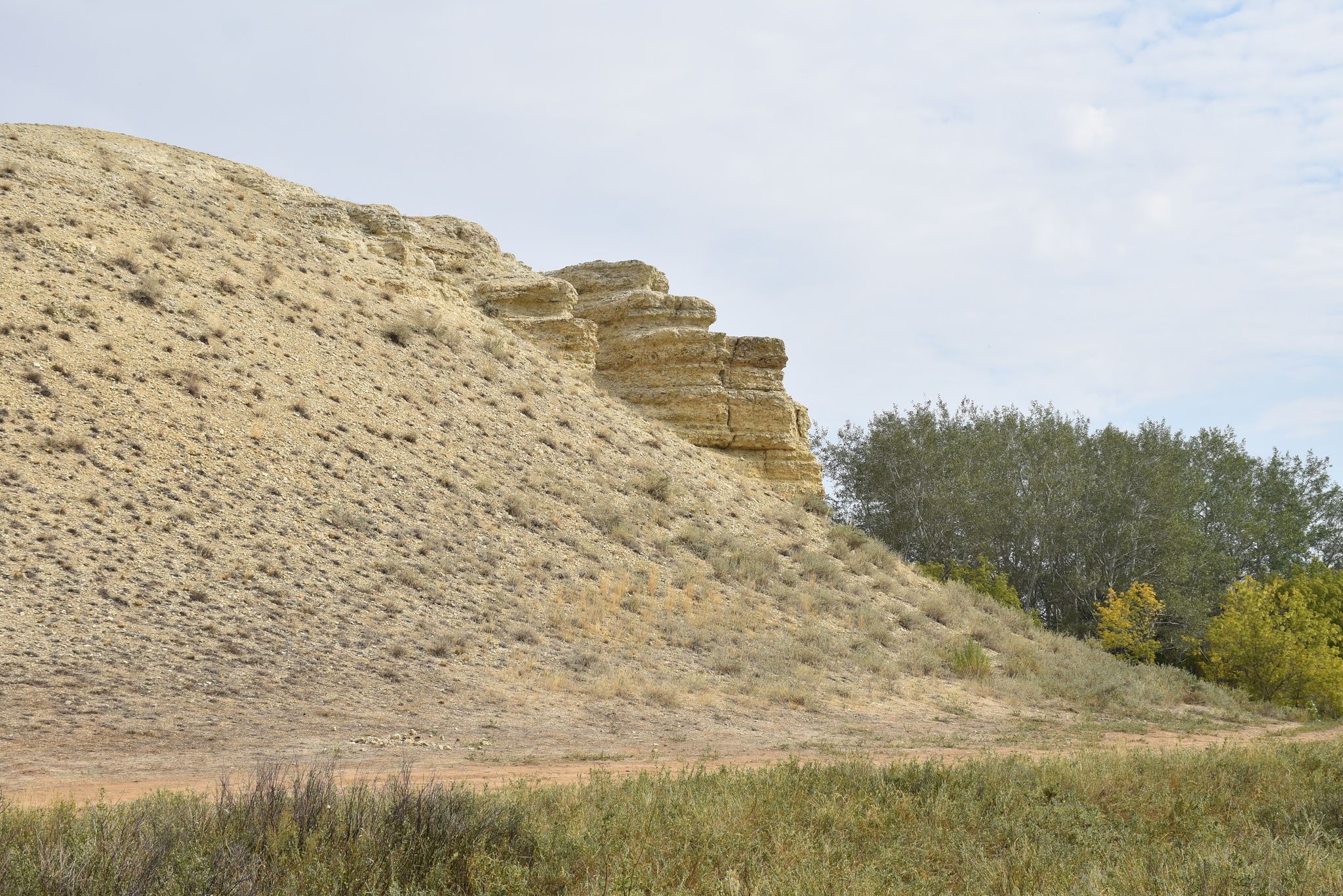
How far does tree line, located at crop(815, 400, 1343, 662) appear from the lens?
3441 centimetres

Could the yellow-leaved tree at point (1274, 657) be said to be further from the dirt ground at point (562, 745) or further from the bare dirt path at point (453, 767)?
the bare dirt path at point (453, 767)

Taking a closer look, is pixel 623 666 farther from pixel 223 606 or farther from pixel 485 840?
pixel 485 840

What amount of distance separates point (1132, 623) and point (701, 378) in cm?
1734

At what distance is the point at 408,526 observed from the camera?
697 inches

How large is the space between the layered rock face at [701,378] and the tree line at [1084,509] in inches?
376

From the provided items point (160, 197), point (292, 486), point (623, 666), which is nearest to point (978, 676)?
point (623, 666)

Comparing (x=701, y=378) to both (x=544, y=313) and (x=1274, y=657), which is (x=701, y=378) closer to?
(x=544, y=313)

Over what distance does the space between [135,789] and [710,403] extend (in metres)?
22.5

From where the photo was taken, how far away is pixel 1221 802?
7.59 m

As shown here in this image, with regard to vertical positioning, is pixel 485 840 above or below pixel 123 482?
below

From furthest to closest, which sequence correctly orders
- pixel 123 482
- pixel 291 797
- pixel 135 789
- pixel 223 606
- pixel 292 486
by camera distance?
pixel 292 486 → pixel 123 482 → pixel 223 606 → pixel 135 789 → pixel 291 797

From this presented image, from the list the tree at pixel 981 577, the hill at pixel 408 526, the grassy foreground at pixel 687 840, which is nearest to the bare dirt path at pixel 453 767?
the hill at pixel 408 526

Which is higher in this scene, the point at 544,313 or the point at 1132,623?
the point at 544,313

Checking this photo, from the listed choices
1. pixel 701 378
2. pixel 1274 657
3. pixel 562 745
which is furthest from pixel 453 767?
pixel 1274 657
